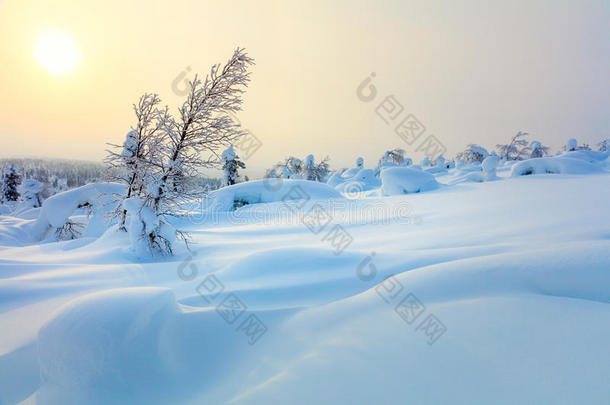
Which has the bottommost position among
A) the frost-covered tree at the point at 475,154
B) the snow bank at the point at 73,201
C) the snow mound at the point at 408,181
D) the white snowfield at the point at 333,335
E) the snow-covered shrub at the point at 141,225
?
the frost-covered tree at the point at 475,154

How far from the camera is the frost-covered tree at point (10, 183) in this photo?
29422 millimetres

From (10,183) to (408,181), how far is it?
1656 inches

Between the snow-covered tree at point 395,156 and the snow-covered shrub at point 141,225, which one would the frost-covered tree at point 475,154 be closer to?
the snow-covered tree at point 395,156

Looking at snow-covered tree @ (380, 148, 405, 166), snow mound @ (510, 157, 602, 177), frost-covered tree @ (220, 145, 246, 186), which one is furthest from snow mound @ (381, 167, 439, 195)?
snow-covered tree @ (380, 148, 405, 166)

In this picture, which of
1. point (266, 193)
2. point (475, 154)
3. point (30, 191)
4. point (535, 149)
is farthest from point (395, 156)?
point (30, 191)

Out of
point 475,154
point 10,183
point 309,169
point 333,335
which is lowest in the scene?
point 475,154

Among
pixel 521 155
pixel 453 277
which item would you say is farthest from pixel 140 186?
pixel 521 155

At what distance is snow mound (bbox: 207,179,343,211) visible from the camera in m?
12.2

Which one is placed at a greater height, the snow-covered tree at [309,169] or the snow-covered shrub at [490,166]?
the snow-covered tree at [309,169]

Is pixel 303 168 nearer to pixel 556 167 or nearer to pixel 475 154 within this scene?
pixel 475 154

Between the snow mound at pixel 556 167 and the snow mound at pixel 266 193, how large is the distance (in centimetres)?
999

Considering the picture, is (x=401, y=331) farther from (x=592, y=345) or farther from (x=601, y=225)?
(x=601, y=225)

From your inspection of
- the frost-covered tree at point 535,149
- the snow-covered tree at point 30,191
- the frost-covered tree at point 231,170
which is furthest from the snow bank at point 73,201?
the frost-covered tree at point 535,149

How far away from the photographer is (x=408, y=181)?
42.4ft
